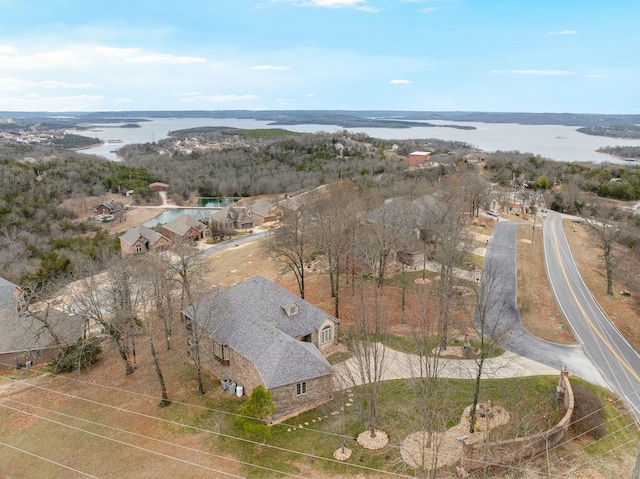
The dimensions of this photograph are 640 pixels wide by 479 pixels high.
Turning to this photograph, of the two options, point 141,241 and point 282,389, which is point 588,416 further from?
point 141,241

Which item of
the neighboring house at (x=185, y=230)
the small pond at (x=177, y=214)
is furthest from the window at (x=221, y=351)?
the small pond at (x=177, y=214)

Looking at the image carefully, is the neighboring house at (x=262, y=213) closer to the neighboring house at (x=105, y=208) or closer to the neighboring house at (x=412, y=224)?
the neighboring house at (x=105, y=208)

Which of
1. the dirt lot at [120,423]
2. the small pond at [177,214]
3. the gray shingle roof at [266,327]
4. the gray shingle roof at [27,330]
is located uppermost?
the gray shingle roof at [266,327]

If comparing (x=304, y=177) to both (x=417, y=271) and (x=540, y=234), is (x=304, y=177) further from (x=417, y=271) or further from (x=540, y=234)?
(x=417, y=271)

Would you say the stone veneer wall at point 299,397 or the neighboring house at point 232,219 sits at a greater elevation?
the stone veneer wall at point 299,397

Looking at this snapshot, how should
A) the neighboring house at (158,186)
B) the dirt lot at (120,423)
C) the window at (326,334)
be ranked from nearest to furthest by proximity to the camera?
the dirt lot at (120,423), the window at (326,334), the neighboring house at (158,186)

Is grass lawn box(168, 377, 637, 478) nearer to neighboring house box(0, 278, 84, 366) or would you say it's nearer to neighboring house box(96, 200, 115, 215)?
neighboring house box(0, 278, 84, 366)

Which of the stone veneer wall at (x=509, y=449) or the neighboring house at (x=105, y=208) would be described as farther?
the neighboring house at (x=105, y=208)

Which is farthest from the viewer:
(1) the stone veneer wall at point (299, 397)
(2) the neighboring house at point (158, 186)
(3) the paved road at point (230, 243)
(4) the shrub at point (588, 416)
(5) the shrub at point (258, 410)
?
(2) the neighboring house at point (158, 186)
